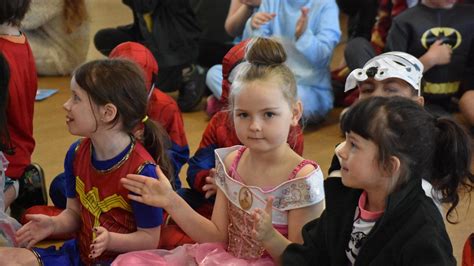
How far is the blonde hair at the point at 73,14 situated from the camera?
3770mm

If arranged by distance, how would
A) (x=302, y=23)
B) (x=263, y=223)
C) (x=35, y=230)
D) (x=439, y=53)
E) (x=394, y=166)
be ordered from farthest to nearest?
1. (x=302, y=23)
2. (x=439, y=53)
3. (x=35, y=230)
4. (x=263, y=223)
5. (x=394, y=166)

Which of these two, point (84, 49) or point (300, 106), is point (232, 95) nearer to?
point (300, 106)

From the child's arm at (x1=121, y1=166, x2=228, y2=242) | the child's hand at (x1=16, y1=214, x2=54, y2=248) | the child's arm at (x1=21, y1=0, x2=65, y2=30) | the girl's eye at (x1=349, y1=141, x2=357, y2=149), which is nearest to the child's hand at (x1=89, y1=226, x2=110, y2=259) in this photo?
the child's arm at (x1=121, y1=166, x2=228, y2=242)

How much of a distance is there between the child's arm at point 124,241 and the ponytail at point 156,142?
18 centimetres

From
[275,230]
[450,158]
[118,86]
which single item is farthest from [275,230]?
[118,86]

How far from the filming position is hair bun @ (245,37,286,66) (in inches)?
65.9

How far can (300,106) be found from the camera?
1689 millimetres

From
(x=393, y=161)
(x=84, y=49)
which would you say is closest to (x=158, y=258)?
(x=393, y=161)

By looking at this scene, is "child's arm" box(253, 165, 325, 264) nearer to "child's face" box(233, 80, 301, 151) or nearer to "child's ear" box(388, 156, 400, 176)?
"child's face" box(233, 80, 301, 151)

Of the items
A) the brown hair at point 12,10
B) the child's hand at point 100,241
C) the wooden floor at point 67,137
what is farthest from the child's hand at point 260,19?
the child's hand at point 100,241

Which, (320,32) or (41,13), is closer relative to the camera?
(320,32)

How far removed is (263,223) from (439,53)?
1585 millimetres

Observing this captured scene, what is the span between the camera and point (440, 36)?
286 cm

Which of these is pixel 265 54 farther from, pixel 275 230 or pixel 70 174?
pixel 70 174
